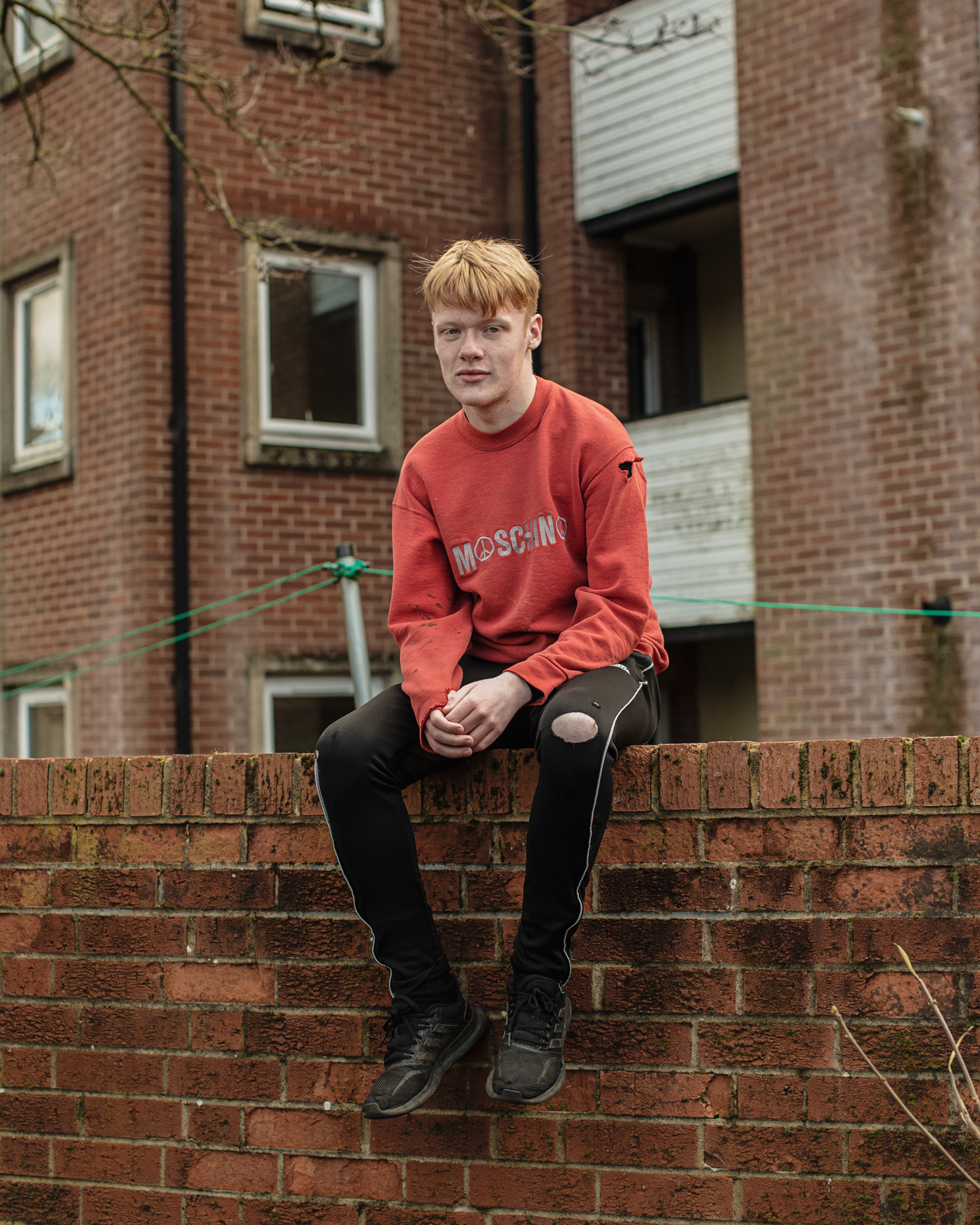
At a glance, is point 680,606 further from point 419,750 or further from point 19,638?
point 419,750

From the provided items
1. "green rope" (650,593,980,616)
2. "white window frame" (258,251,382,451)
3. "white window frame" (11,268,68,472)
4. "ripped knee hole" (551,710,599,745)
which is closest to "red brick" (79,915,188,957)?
"ripped knee hole" (551,710,599,745)

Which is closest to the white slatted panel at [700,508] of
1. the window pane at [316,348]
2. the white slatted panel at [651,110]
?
the white slatted panel at [651,110]

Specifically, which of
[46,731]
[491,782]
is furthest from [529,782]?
[46,731]

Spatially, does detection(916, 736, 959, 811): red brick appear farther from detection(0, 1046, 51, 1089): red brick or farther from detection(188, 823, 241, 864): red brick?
detection(0, 1046, 51, 1089): red brick

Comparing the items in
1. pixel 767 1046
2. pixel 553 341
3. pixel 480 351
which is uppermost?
pixel 553 341

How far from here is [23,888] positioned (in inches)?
139

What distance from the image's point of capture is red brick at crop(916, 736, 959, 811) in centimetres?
280

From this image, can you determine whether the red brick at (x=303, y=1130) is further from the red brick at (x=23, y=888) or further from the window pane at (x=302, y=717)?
the window pane at (x=302, y=717)

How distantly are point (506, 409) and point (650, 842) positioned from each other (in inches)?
38.6

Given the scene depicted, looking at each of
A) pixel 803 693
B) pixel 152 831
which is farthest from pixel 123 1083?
pixel 803 693

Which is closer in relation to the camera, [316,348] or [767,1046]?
[767,1046]

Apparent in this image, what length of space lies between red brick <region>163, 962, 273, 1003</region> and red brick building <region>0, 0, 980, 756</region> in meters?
5.97

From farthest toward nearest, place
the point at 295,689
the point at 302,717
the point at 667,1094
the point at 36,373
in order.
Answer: the point at 36,373, the point at 302,717, the point at 295,689, the point at 667,1094

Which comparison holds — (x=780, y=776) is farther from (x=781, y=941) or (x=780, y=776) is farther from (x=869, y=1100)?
(x=869, y=1100)
